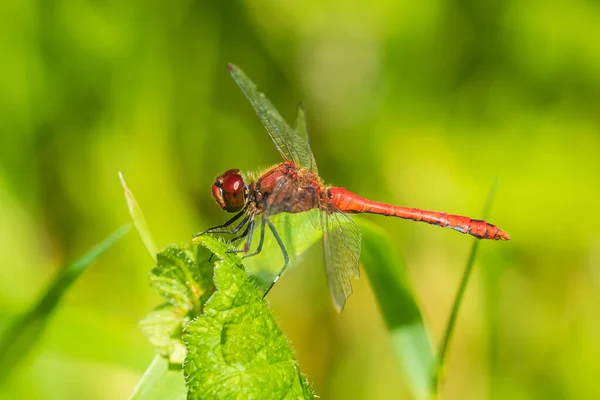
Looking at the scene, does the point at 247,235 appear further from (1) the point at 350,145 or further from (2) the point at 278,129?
(1) the point at 350,145

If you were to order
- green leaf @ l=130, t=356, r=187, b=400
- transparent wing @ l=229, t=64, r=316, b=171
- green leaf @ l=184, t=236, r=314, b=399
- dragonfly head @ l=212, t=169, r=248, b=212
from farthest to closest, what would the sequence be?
transparent wing @ l=229, t=64, r=316, b=171, dragonfly head @ l=212, t=169, r=248, b=212, green leaf @ l=130, t=356, r=187, b=400, green leaf @ l=184, t=236, r=314, b=399

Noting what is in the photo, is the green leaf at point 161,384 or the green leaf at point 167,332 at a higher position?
the green leaf at point 167,332

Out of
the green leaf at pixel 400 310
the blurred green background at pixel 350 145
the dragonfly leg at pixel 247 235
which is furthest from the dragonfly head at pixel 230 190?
the blurred green background at pixel 350 145

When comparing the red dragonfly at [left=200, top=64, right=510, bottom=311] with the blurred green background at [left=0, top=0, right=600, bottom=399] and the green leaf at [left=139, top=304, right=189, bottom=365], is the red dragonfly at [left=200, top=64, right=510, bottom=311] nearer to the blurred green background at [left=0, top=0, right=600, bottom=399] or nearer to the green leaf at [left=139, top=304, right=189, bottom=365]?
the green leaf at [left=139, top=304, right=189, bottom=365]

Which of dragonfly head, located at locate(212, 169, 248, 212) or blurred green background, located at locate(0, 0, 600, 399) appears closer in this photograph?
dragonfly head, located at locate(212, 169, 248, 212)

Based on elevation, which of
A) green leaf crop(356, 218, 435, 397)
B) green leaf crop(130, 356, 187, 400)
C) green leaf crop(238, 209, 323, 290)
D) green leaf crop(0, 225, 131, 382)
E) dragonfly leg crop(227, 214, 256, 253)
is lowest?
green leaf crop(356, 218, 435, 397)

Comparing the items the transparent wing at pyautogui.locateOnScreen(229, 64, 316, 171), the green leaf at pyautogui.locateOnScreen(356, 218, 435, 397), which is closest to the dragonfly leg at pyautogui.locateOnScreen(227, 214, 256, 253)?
the green leaf at pyautogui.locateOnScreen(356, 218, 435, 397)

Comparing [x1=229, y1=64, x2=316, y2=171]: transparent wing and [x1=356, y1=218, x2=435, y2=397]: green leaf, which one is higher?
[x1=229, y1=64, x2=316, y2=171]: transparent wing

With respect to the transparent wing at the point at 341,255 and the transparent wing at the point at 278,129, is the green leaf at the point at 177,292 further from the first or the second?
the transparent wing at the point at 278,129
